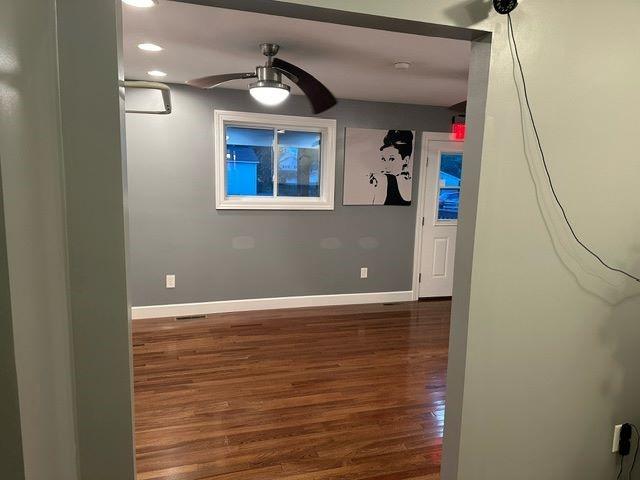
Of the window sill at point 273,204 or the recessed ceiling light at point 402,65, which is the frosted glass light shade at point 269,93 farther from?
the window sill at point 273,204

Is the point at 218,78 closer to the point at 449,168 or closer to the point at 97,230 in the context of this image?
the point at 97,230

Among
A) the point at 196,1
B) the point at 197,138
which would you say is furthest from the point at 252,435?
the point at 197,138

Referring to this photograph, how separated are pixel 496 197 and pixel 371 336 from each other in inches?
108

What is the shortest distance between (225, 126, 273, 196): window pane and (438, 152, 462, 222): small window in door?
2.13 meters

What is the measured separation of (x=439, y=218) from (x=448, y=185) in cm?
43

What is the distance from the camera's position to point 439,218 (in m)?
5.07

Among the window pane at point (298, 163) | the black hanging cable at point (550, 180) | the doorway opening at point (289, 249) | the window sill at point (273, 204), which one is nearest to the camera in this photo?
the black hanging cable at point (550, 180)

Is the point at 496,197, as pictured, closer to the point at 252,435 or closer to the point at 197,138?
the point at 252,435

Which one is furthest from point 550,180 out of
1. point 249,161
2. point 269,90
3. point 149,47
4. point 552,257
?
point 249,161

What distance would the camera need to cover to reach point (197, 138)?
4.08 metres

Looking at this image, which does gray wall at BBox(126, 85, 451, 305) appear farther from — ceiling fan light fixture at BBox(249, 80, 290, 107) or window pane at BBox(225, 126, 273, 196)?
ceiling fan light fixture at BBox(249, 80, 290, 107)

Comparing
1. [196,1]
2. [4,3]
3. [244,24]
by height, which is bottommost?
[4,3]

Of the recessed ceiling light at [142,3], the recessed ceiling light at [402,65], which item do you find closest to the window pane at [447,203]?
the recessed ceiling light at [402,65]

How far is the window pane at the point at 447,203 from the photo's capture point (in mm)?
5051
